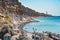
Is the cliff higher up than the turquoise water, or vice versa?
the cliff

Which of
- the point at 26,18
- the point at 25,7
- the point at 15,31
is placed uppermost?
the point at 25,7

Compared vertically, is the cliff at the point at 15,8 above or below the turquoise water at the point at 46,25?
above

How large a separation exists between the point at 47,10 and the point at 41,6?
0.14 meters

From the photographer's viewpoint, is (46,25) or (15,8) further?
(15,8)

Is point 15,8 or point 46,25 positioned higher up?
point 15,8

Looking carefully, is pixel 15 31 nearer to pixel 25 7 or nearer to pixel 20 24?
pixel 20 24

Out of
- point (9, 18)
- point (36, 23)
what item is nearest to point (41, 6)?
point (36, 23)

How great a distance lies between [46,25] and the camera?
3211 millimetres

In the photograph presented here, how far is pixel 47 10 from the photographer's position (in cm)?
329

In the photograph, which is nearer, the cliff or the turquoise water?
the turquoise water

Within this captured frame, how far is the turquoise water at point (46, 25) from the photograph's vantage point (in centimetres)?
315

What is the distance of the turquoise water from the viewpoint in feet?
10.3

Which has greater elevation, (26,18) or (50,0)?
(50,0)

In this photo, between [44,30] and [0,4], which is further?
[0,4]
